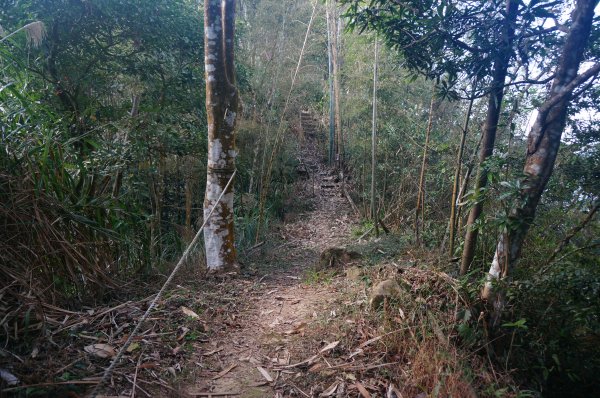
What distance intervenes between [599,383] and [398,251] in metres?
2.40

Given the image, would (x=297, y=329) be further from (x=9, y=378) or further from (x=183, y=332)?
(x=9, y=378)

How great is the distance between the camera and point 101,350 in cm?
212

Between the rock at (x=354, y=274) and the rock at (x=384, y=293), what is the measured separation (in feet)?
2.77

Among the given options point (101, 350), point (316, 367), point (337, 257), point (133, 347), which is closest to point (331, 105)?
point (337, 257)

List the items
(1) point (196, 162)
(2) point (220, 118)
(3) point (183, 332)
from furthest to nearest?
(1) point (196, 162)
(2) point (220, 118)
(3) point (183, 332)

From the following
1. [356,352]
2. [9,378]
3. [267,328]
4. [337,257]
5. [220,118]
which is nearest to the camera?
[9,378]

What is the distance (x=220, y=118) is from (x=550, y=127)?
316cm

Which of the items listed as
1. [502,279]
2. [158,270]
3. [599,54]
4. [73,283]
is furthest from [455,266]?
[73,283]

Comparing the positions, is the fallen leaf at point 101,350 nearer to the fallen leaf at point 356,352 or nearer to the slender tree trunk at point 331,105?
the fallen leaf at point 356,352

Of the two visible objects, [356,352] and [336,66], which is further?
[336,66]

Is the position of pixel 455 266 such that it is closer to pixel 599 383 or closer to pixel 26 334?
pixel 599 383

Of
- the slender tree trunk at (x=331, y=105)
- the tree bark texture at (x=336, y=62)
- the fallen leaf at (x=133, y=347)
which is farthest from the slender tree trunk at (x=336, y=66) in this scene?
the fallen leaf at (x=133, y=347)

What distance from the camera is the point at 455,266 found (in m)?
3.56

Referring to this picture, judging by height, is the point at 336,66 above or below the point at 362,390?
above
